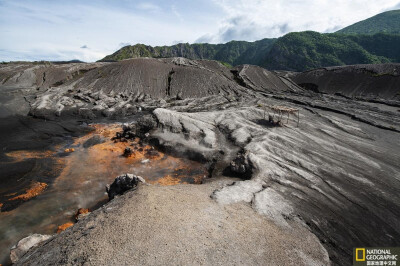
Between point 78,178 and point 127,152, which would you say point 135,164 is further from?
point 78,178

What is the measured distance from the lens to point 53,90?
4650 centimetres

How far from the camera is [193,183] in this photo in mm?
16750

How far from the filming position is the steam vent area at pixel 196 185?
793cm

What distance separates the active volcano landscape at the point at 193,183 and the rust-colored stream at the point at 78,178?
0.31 ft

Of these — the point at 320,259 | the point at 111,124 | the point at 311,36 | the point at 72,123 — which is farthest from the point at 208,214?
the point at 311,36

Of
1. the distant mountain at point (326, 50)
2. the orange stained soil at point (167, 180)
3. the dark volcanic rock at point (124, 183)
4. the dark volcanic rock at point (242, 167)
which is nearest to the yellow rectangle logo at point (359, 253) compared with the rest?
the dark volcanic rock at point (242, 167)

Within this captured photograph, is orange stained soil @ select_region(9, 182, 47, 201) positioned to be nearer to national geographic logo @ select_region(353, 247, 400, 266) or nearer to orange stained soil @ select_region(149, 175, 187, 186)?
orange stained soil @ select_region(149, 175, 187, 186)

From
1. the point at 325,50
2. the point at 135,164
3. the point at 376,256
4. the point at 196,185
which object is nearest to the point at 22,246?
the point at 196,185

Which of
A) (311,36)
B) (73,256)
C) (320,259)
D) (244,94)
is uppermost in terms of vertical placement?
(311,36)

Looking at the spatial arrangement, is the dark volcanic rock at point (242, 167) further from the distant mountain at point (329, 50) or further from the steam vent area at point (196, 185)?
the distant mountain at point (329, 50)

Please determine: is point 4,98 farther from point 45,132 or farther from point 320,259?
point 320,259

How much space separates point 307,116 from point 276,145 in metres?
13.8

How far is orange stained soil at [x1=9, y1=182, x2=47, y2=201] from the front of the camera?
14478mm

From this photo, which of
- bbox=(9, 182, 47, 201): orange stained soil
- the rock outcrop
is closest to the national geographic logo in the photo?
the rock outcrop
